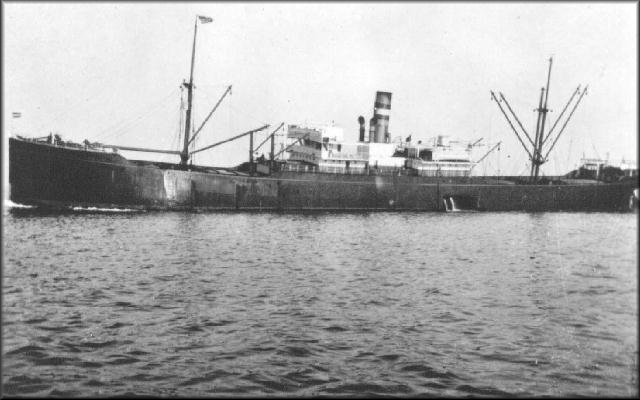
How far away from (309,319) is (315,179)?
35.7 m

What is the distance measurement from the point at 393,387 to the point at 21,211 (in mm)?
36021

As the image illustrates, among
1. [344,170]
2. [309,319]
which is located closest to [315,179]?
[344,170]

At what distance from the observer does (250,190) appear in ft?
148

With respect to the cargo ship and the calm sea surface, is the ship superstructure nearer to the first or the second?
the cargo ship

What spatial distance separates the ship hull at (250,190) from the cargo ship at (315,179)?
0.26ft

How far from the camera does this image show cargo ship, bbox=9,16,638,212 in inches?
1538

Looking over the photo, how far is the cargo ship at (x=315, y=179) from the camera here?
39.1m

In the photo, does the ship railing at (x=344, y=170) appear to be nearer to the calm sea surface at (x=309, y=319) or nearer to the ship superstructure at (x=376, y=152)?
the ship superstructure at (x=376, y=152)

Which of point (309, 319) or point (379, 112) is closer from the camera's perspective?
point (309, 319)

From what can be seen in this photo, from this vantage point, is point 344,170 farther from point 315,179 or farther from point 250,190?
point 250,190

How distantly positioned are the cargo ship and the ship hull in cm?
8

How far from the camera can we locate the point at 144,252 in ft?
69.5

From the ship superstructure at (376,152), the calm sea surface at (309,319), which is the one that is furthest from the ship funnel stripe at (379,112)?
the calm sea surface at (309,319)

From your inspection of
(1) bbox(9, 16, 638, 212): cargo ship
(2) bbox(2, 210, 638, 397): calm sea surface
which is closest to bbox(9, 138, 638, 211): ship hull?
(1) bbox(9, 16, 638, 212): cargo ship
